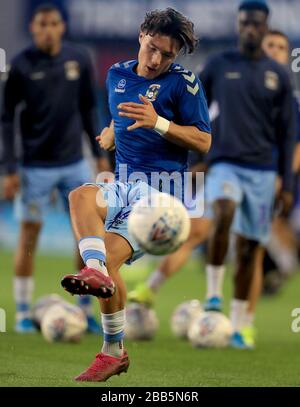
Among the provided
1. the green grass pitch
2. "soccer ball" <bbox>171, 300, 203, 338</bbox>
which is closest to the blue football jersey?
the green grass pitch

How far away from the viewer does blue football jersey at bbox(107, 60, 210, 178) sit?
733 cm

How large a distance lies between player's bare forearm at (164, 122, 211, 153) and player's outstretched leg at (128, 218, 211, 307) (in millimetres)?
3056

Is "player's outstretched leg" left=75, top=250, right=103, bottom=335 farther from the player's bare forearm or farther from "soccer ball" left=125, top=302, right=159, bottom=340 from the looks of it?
the player's bare forearm

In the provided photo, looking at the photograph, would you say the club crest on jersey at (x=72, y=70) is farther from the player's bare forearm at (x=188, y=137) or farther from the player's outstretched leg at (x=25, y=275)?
the player's bare forearm at (x=188, y=137)

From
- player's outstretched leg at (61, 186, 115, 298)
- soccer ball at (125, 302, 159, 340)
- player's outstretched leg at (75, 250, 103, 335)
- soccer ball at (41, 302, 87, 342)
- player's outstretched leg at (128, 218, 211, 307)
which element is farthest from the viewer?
player's outstretched leg at (75, 250, 103, 335)

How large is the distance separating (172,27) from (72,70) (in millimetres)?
3735

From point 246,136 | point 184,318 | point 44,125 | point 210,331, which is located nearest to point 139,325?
point 184,318

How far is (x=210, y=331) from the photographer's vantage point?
31.2ft

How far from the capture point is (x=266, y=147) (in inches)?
400

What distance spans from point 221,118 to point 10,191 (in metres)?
1.97

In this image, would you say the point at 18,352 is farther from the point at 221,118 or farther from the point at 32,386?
the point at 221,118

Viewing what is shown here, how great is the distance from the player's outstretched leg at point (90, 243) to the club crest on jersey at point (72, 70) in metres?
3.92

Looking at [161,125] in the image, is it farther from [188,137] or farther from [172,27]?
[172,27]
